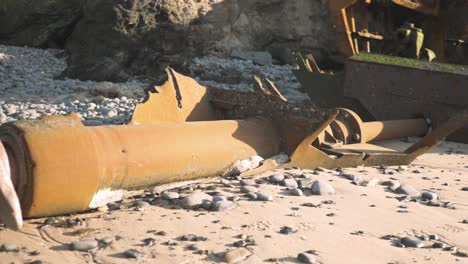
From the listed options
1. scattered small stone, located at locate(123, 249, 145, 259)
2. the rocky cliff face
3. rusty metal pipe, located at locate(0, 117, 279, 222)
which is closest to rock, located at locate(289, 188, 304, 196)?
rusty metal pipe, located at locate(0, 117, 279, 222)

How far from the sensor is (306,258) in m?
2.50

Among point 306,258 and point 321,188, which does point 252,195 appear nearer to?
point 321,188

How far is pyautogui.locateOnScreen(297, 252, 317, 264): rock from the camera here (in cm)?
249

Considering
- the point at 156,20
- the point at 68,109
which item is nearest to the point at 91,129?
the point at 68,109

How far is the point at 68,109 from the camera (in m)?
6.97

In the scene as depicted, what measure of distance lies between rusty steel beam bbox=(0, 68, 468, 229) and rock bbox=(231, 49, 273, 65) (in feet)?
22.7

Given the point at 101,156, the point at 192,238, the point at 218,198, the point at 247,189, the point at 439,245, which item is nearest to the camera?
the point at 192,238

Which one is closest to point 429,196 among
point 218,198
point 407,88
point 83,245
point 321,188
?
point 321,188

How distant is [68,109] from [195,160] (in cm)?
379

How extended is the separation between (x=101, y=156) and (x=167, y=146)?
0.55 meters

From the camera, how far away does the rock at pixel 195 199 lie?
313cm

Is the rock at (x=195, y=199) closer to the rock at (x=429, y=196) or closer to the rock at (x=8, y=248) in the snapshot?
the rock at (x=8, y=248)

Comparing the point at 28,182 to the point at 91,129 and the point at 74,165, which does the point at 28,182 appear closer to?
the point at 74,165

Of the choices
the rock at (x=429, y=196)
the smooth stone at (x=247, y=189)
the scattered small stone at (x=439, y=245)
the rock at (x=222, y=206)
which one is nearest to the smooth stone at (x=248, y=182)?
the smooth stone at (x=247, y=189)
